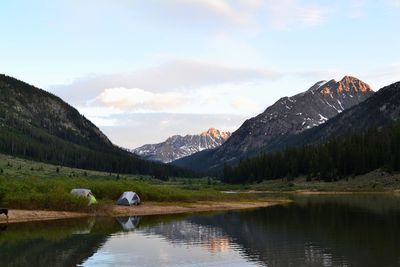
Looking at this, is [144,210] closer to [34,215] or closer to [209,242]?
[34,215]

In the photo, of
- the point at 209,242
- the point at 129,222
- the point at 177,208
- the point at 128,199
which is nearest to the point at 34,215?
the point at 129,222

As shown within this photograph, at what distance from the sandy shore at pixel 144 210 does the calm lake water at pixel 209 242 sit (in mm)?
6050

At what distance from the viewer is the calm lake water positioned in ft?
116

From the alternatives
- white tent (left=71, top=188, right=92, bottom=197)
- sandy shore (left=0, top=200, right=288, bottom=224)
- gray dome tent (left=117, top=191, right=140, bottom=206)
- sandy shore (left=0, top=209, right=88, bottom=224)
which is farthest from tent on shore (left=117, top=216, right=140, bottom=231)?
white tent (left=71, top=188, right=92, bottom=197)

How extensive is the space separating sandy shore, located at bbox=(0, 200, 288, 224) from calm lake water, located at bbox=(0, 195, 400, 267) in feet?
19.8

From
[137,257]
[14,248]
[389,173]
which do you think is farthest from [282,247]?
[389,173]

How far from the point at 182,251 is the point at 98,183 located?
187 feet

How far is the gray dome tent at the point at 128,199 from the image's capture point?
85.0 meters

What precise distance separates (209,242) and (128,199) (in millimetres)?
42033

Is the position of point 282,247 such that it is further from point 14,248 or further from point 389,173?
point 389,173

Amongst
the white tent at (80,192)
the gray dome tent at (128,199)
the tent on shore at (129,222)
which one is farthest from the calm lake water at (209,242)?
the gray dome tent at (128,199)

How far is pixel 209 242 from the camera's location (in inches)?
1793

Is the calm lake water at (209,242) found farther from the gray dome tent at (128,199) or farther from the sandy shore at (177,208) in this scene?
the gray dome tent at (128,199)

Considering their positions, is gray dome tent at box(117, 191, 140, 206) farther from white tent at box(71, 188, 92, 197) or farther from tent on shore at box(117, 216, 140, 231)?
tent on shore at box(117, 216, 140, 231)
